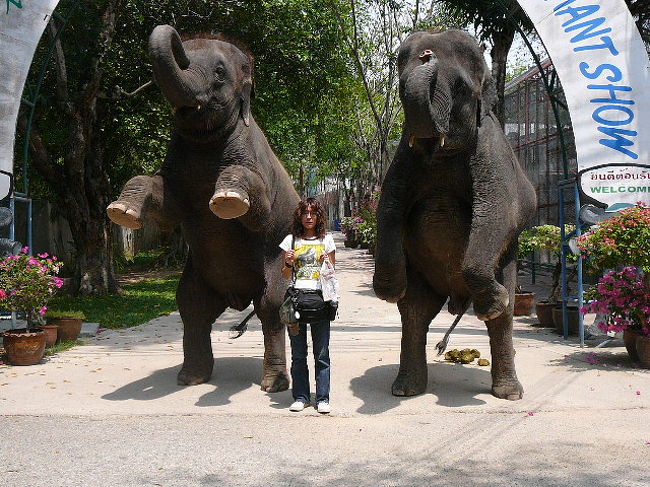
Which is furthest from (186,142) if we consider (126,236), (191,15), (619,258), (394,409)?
(126,236)

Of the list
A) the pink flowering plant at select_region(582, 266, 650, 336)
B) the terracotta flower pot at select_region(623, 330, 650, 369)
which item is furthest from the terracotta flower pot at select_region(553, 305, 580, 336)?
the terracotta flower pot at select_region(623, 330, 650, 369)

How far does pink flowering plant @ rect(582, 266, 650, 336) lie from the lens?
656cm

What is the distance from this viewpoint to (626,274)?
22.3 ft

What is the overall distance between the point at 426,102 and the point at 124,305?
9176 mm

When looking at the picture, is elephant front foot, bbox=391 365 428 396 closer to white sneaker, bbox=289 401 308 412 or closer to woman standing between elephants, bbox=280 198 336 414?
woman standing between elephants, bbox=280 198 336 414

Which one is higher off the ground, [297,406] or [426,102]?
[426,102]

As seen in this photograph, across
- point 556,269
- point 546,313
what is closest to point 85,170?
point 556,269

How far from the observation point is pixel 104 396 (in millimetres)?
5516

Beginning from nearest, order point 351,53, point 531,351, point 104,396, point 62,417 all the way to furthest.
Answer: point 62,417
point 104,396
point 531,351
point 351,53

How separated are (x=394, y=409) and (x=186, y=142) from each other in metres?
2.51

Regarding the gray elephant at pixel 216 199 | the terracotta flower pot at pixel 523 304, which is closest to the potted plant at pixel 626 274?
the gray elephant at pixel 216 199

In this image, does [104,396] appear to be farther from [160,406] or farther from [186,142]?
[186,142]

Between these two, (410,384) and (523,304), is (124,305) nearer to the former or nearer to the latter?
(523,304)

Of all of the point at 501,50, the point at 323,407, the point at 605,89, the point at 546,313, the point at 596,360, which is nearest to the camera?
the point at 323,407
